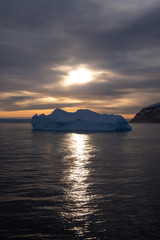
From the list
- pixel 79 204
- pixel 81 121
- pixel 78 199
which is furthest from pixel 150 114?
pixel 79 204

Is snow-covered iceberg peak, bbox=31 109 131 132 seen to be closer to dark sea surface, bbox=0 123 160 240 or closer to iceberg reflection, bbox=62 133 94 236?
dark sea surface, bbox=0 123 160 240

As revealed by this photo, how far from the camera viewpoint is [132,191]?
7.66 meters

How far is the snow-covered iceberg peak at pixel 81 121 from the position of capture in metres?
49.8

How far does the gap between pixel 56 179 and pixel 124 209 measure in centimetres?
387

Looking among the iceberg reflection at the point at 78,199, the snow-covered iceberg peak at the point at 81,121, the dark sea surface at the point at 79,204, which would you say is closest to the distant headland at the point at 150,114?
the snow-covered iceberg peak at the point at 81,121

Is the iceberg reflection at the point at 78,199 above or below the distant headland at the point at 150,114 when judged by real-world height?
below

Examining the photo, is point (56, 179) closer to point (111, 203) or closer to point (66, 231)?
point (111, 203)

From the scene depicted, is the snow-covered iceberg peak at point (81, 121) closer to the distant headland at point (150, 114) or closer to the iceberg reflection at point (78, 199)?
the iceberg reflection at point (78, 199)

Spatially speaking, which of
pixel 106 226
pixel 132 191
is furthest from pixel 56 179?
pixel 106 226

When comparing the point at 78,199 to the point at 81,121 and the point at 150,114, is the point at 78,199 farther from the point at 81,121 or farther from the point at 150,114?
the point at 150,114

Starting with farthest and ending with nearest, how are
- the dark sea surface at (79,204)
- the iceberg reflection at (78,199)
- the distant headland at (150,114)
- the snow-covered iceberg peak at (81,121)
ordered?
the distant headland at (150,114) < the snow-covered iceberg peak at (81,121) < the iceberg reflection at (78,199) < the dark sea surface at (79,204)

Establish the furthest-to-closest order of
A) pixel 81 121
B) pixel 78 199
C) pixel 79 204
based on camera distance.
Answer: pixel 81 121 < pixel 78 199 < pixel 79 204

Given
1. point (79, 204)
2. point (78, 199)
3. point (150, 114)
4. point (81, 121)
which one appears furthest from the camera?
point (150, 114)

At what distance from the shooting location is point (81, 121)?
5116 centimetres
